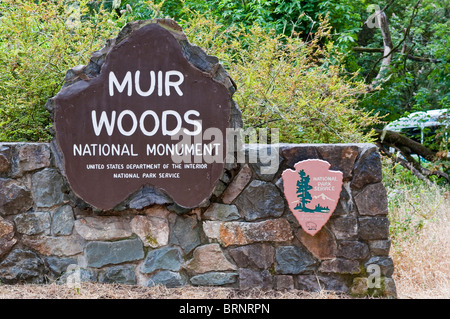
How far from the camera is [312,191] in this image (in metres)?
3.32

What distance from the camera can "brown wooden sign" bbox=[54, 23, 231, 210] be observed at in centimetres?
337

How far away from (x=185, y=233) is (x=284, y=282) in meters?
0.79

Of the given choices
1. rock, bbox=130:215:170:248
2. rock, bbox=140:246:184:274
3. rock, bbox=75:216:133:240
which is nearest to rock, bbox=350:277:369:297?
rock, bbox=140:246:184:274

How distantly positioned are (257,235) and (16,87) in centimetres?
247

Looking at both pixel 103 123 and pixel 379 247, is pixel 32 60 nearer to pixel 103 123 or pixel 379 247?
pixel 103 123

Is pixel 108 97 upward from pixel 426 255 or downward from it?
upward

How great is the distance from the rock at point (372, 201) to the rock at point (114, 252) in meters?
1.60

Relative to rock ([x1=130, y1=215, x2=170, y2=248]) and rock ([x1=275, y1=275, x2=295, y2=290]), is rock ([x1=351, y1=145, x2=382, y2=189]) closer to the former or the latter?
rock ([x1=275, y1=275, x2=295, y2=290])

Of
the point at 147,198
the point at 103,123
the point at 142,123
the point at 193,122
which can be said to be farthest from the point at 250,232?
the point at 103,123

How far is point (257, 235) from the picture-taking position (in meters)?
3.38

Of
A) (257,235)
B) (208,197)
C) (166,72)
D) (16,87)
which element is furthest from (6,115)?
(257,235)

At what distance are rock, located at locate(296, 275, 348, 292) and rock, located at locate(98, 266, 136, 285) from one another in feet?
3.97

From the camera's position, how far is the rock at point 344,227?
10.9 feet

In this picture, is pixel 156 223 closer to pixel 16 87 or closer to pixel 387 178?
pixel 16 87
